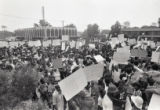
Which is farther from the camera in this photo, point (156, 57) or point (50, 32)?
point (50, 32)

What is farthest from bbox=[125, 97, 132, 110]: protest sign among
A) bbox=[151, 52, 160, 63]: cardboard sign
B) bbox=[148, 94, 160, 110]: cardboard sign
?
bbox=[151, 52, 160, 63]: cardboard sign

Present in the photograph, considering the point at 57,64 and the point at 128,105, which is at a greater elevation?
the point at 57,64

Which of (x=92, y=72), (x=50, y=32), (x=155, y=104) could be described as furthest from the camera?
(x=50, y=32)

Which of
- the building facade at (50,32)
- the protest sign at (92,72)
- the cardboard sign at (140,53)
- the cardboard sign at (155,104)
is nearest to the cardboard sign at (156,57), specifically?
the cardboard sign at (140,53)

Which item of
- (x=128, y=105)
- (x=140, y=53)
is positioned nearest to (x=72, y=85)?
(x=128, y=105)

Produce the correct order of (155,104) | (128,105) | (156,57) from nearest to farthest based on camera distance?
(155,104) < (128,105) < (156,57)

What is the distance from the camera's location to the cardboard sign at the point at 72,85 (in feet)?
14.3

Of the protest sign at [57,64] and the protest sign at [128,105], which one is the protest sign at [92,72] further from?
the protest sign at [57,64]

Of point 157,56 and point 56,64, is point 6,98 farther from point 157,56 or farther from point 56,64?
point 157,56

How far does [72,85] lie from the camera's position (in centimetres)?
441

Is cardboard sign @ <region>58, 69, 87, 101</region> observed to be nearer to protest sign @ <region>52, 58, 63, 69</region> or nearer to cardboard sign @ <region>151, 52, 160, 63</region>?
protest sign @ <region>52, 58, 63, 69</region>

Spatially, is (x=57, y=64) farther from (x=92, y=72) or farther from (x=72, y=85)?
(x=72, y=85)

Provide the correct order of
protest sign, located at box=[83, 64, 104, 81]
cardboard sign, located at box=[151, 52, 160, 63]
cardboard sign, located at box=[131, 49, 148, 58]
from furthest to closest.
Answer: cardboard sign, located at box=[131, 49, 148, 58]
cardboard sign, located at box=[151, 52, 160, 63]
protest sign, located at box=[83, 64, 104, 81]

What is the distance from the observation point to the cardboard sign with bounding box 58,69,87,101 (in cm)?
435
